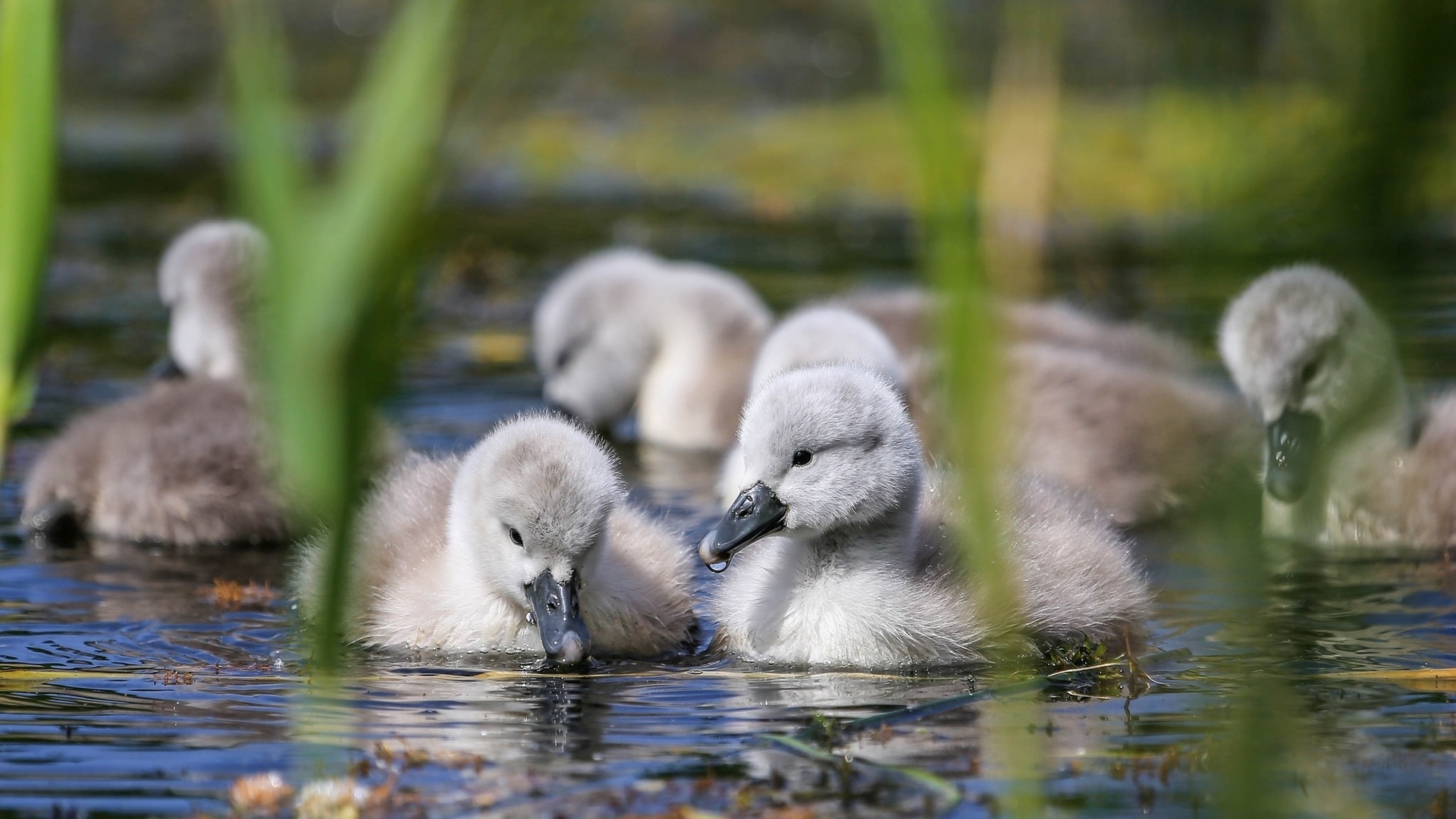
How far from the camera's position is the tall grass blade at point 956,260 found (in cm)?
111

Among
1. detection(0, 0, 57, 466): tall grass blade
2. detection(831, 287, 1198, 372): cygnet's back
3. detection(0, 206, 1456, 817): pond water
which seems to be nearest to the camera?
detection(0, 0, 57, 466): tall grass blade

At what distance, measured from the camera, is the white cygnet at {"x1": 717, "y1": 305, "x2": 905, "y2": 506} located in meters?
6.51

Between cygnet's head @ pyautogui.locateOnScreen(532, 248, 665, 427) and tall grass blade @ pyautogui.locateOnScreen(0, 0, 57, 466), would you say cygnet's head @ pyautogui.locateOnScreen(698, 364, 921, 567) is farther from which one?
cygnet's head @ pyautogui.locateOnScreen(532, 248, 665, 427)

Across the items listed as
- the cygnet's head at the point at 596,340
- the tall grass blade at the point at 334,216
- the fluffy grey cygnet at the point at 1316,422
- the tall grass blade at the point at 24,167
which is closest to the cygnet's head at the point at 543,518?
the fluffy grey cygnet at the point at 1316,422

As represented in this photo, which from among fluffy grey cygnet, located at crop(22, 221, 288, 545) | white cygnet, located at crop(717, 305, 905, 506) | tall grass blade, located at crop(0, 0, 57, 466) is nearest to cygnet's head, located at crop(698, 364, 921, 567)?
white cygnet, located at crop(717, 305, 905, 506)

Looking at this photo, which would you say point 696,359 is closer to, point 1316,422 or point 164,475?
point 164,475

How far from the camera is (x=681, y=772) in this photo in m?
3.56

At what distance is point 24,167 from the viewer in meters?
1.59

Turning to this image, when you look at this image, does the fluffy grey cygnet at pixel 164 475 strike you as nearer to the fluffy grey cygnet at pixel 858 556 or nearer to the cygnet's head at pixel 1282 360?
the fluffy grey cygnet at pixel 858 556

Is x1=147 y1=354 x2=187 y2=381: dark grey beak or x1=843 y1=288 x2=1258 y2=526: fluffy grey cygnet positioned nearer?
x1=843 y1=288 x2=1258 y2=526: fluffy grey cygnet

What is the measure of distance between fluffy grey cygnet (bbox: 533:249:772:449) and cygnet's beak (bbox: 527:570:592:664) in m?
3.65

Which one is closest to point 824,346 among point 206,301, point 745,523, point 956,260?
point 745,523

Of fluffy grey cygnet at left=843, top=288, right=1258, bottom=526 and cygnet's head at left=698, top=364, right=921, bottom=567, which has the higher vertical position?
fluffy grey cygnet at left=843, top=288, right=1258, bottom=526

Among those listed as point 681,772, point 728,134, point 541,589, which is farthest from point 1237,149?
point 728,134
